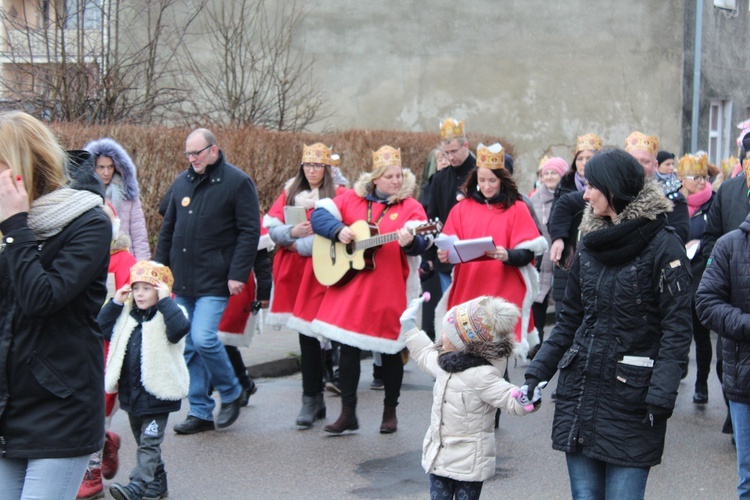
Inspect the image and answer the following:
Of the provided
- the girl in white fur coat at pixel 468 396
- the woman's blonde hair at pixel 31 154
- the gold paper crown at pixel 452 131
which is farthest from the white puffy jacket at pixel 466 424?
the gold paper crown at pixel 452 131

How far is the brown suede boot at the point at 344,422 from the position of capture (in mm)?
7535

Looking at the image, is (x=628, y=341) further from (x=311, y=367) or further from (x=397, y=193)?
(x=311, y=367)

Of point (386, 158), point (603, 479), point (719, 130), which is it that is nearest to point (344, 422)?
point (386, 158)

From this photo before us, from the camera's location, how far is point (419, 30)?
76.9 feet

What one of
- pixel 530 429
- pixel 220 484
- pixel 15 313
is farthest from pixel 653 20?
pixel 15 313

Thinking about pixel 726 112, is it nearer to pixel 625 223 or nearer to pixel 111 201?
pixel 111 201

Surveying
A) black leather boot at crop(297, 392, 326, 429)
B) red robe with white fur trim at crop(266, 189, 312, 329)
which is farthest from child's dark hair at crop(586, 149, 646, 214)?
red robe with white fur trim at crop(266, 189, 312, 329)

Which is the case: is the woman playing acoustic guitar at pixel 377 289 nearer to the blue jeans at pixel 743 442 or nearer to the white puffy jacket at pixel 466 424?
the white puffy jacket at pixel 466 424

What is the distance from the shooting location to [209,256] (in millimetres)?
7570

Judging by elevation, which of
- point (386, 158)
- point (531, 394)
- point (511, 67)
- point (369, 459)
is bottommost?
point (369, 459)

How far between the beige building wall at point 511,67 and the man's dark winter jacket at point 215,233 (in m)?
15.8

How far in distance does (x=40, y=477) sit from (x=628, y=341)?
7.51ft

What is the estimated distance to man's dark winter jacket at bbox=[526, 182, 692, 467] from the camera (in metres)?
4.26

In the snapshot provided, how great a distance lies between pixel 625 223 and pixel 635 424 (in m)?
0.80
